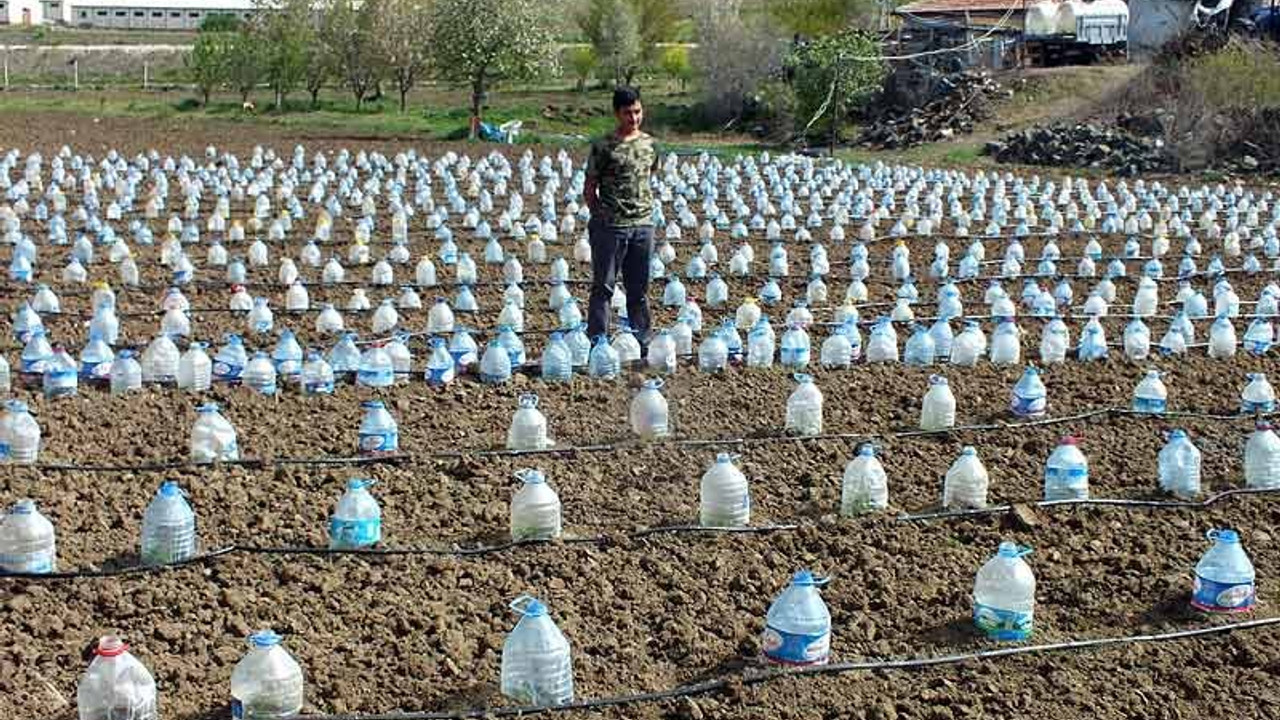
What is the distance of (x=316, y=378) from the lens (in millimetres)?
8828

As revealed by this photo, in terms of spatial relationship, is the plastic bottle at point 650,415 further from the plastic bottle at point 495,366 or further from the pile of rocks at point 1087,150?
the pile of rocks at point 1087,150

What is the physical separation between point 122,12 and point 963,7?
56.0 metres

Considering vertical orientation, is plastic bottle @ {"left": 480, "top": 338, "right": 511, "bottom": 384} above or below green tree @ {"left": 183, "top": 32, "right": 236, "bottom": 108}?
below

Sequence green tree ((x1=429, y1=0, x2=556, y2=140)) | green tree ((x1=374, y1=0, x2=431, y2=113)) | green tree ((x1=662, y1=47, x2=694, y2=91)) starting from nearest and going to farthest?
green tree ((x1=429, y1=0, x2=556, y2=140)) < green tree ((x1=374, y1=0, x2=431, y2=113)) < green tree ((x1=662, y1=47, x2=694, y2=91))

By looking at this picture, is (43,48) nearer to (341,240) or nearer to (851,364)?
(341,240)

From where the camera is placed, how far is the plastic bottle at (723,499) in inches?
257

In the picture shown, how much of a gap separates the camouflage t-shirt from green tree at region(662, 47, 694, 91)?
126 feet

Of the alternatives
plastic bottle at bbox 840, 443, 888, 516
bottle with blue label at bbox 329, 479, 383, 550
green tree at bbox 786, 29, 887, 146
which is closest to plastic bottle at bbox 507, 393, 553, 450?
bottle with blue label at bbox 329, 479, 383, 550

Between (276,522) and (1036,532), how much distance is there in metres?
3.28

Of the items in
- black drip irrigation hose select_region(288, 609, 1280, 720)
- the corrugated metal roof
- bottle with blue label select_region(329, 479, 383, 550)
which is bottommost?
black drip irrigation hose select_region(288, 609, 1280, 720)

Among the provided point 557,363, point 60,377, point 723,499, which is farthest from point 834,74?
point 723,499

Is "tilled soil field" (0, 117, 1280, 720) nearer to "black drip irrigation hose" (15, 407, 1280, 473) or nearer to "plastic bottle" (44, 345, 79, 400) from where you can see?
"black drip irrigation hose" (15, 407, 1280, 473)

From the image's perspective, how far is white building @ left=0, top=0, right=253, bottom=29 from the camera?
83875mm

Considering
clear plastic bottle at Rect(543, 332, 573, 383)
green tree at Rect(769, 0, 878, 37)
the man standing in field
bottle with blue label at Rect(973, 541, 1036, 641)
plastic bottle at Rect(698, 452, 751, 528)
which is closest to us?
bottle with blue label at Rect(973, 541, 1036, 641)
